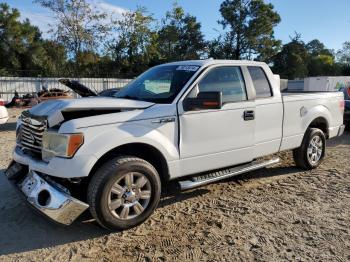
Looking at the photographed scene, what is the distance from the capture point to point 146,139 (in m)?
4.25

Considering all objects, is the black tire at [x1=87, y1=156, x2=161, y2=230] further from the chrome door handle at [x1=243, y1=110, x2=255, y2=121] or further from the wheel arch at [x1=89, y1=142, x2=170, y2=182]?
the chrome door handle at [x1=243, y1=110, x2=255, y2=121]

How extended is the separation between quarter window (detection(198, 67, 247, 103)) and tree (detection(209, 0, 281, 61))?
4786cm

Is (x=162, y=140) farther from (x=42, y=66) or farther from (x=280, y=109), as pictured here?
(x=42, y=66)

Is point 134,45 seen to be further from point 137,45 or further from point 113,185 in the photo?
point 113,185

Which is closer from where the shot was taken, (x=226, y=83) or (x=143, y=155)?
(x=143, y=155)

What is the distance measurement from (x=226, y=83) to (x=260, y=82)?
754mm

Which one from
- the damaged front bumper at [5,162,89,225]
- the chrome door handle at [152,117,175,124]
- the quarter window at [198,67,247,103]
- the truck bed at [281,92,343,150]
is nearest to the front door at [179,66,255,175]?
the quarter window at [198,67,247,103]

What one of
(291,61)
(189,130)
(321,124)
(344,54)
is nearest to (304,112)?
(321,124)

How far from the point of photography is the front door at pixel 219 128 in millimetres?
4648

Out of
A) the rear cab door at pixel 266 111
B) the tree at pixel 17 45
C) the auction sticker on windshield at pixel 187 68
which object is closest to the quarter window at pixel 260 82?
the rear cab door at pixel 266 111

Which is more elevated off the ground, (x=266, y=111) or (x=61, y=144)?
(x=266, y=111)

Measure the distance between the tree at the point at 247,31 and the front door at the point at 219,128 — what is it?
48.0 m

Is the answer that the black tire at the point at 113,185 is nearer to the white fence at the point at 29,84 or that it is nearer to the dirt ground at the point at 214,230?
the dirt ground at the point at 214,230

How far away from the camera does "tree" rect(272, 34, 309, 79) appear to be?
53.1 m
